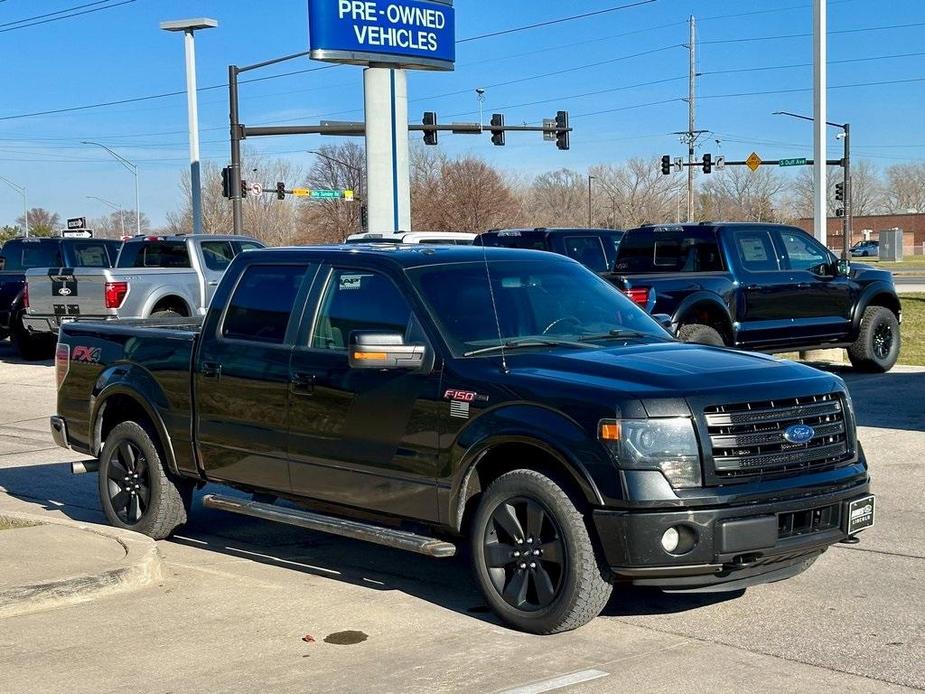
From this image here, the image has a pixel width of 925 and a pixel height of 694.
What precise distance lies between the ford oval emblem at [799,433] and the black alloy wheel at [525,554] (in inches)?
46.6

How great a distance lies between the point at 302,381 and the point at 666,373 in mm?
2212

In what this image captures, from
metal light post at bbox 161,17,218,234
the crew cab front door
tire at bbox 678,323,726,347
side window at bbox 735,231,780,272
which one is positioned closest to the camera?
the crew cab front door

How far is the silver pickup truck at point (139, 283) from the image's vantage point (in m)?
19.5

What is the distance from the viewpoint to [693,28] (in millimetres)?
67312

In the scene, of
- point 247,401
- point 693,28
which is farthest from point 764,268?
point 693,28

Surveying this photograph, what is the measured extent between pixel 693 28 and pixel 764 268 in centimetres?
5442

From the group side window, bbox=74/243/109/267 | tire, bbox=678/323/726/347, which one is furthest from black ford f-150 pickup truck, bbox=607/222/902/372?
side window, bbox=74/243/109/267

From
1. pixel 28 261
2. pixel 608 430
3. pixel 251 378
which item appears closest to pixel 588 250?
pixel 28 261

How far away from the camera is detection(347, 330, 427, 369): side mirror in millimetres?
6377

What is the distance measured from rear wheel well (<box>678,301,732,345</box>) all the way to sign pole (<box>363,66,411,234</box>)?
7.90 m

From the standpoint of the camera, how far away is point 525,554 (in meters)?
6.07

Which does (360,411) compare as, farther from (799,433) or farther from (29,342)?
(29,342)

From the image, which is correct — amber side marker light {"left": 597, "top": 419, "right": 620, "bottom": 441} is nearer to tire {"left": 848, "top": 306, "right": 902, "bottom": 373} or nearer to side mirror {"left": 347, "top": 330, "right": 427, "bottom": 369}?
side mirror {"left": 347, "top": 330, "right": 427, "bottom": 369}

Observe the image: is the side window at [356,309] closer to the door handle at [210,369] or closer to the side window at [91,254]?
the door handle at [210,369]
